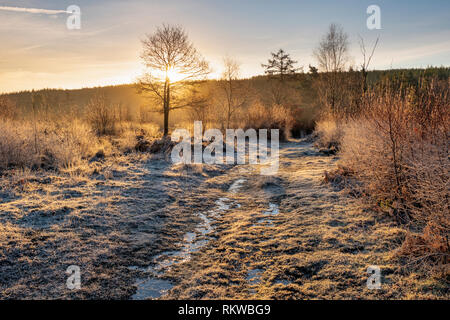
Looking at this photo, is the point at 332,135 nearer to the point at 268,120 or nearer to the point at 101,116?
the point at 268,120

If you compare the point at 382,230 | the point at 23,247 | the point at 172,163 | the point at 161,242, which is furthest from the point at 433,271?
the point at 172,163

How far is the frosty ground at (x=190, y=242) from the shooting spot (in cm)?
317

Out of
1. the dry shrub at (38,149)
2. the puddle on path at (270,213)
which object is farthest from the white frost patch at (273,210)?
the dry shrub at (38,149)

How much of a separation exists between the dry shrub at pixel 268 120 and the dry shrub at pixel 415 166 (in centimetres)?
1363

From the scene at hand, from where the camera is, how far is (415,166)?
4.37 metres

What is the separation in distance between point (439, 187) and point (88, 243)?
4657 millimetres

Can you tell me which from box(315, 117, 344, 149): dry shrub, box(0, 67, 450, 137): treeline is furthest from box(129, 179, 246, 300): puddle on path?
box(315, 117, 344, 149): dry shrub

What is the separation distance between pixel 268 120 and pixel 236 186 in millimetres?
12767

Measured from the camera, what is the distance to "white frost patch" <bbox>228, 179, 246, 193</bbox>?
788 cm

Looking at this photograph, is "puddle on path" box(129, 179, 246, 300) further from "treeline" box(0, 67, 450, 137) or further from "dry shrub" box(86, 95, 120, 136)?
"dry shrub" box(86, 95, 120, 136)

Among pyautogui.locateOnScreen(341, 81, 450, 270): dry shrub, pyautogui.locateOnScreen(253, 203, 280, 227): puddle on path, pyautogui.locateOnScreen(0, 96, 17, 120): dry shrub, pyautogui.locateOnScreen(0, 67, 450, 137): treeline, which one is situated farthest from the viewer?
pyautogui.locateOnScreen(0, 67, 450, 137): treeline

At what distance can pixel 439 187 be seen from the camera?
3.55 meters

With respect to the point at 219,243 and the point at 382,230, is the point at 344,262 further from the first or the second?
the point at 219,243

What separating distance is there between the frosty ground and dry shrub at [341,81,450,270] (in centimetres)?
33
